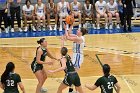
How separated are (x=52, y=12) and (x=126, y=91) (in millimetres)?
9877

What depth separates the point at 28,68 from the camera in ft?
45.5

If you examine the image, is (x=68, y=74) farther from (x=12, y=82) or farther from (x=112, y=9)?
(x=112, y=9)

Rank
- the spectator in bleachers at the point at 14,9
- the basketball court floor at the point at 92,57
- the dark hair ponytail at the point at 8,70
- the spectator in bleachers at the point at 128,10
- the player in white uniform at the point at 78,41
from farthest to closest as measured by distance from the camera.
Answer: the spectator in bleachers at the point at 128,10 < the spectator in bleachers at the point at 14,9 < the basketball court floor at the point at 92,57 < the player in white uniform at the point at 78,41 < the dark hair ponytail at the point at 8,70

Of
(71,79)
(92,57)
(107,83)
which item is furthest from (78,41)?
(92,57)

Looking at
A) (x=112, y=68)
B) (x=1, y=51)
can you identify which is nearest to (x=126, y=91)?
(x=112, y=68)

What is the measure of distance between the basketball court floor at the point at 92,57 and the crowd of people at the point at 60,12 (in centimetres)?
112

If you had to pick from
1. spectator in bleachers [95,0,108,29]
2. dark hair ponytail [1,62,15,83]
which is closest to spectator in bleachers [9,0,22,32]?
spectator in bleachers [95,0,108,29]

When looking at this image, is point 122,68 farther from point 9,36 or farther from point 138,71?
point 9,36

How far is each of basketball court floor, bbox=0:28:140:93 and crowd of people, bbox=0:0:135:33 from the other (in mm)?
1122

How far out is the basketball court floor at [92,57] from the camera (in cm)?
1232

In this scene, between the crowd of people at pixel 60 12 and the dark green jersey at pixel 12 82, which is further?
the crowd of people at pixel 60 12

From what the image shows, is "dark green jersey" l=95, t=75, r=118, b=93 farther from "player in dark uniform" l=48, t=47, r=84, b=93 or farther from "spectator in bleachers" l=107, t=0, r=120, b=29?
"spectator in bleachers" l=107, t=0, r=120, b=29

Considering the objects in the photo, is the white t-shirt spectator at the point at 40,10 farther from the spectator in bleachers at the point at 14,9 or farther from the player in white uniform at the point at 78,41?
the player in white uniform at the point at 78,41

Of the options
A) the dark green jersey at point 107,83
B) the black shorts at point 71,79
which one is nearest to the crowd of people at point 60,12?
the black shorts at point 71,79
